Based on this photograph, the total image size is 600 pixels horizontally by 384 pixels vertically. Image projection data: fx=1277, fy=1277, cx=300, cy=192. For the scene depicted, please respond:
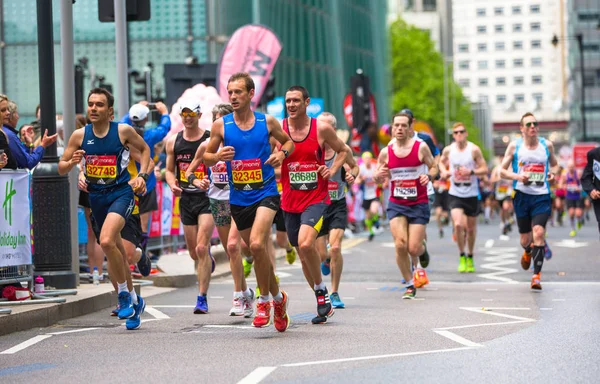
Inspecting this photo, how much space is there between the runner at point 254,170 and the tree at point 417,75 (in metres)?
85.4

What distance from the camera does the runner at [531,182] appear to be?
50.4ft

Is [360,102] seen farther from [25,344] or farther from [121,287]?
[25,344]

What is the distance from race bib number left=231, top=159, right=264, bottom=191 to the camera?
34.4 ft

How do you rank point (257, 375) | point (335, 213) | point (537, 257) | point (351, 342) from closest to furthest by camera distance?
point (257, 375)
point (351, 342)
point (335, 213)
point (537, 257)

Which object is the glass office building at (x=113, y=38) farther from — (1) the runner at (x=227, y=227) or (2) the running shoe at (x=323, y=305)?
(2) the running shoe at (x=323, y=305)

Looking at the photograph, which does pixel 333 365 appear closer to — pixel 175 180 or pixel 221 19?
pixel 175 180

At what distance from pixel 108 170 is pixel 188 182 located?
1798 mm

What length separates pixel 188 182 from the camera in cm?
1282

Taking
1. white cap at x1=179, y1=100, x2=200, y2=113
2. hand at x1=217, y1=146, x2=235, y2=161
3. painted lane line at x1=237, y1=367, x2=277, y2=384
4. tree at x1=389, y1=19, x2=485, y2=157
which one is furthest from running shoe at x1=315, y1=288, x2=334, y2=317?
tree at x1=389, y1=19, x2=485, y2=157

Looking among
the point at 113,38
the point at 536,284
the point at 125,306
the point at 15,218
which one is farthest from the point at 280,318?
the point at 113,38

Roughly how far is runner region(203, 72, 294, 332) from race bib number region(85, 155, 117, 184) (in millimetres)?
1066

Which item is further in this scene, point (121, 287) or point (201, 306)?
point (201, 306)

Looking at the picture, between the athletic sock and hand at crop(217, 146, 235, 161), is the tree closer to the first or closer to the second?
the athletic sock

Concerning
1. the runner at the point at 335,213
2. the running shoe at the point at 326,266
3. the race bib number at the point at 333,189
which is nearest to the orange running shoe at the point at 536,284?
the running shoe at the point at 326,266
